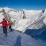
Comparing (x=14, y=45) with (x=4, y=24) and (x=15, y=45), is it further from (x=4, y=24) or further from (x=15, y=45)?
(x=4, y=24)

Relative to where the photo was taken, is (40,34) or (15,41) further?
(40,34)

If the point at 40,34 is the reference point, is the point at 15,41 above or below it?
above

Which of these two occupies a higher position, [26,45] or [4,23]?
[4,23]

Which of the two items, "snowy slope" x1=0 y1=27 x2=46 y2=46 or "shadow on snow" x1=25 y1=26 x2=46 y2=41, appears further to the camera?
"shadow on snow" x1=25 y1=26 x2=46 y2=41

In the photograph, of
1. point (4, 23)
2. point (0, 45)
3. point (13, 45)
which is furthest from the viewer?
point (4, 23)

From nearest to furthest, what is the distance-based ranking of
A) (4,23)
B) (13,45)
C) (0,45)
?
(0,45) < (13,45) < (4,23)

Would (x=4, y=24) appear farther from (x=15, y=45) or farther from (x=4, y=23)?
(x=15, y=45)

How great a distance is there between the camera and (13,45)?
1900cm

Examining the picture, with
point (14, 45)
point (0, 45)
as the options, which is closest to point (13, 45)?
point (14, 45)

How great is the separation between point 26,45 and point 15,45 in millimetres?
2472

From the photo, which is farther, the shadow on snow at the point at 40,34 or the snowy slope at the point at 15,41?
the shadow on snow at the point at 40,34

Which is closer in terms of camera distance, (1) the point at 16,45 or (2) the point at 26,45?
(1) the point at 16,45

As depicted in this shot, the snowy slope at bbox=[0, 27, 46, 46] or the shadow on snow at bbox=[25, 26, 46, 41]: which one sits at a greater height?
the snowy slope at bbox=[0, 27, 46, 46]

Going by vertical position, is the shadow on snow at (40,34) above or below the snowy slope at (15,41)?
below
